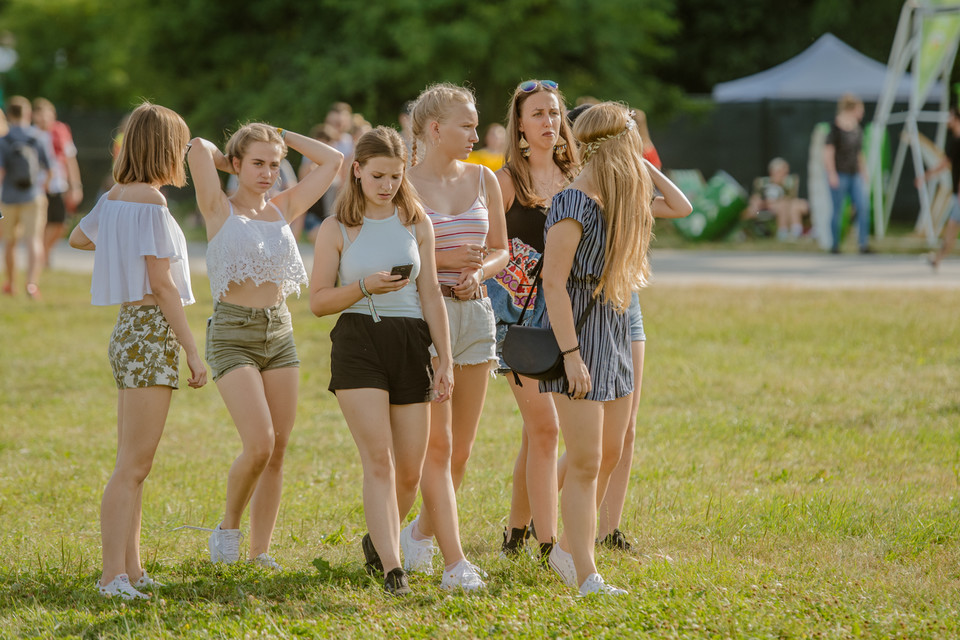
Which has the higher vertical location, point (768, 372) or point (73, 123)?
point (73, 123)

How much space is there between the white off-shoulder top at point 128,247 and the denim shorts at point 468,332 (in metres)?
1.11

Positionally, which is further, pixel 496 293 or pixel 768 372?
pixel 768 372

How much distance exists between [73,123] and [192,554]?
27.2m

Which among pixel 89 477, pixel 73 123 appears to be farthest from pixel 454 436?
pixel 73 123

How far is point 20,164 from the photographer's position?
42.7 feet

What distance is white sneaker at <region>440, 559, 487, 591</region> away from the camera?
437 cm

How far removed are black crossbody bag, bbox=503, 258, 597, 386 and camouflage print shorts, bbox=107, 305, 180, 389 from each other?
1275 mm

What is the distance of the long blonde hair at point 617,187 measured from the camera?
4211 millimetres

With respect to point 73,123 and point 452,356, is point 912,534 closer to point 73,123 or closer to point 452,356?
point 452,356

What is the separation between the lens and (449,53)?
24.1m

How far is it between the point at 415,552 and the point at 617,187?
5.86 feet

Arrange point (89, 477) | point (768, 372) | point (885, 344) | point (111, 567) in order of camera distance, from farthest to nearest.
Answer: point (885, 344), point (768, 372), point (89, 477), point (111, 567)

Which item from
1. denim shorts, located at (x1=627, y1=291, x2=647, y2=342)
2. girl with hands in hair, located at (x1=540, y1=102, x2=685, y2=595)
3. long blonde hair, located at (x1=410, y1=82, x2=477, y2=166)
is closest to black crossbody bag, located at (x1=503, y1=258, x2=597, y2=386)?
girl with hands in hair, located at (x1=540, y1=102, x2=685, y2=595)

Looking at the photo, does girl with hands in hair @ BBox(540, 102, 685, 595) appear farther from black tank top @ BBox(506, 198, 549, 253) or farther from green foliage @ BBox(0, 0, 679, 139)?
green foliage @ BBox(0, 0, 679, 139)
